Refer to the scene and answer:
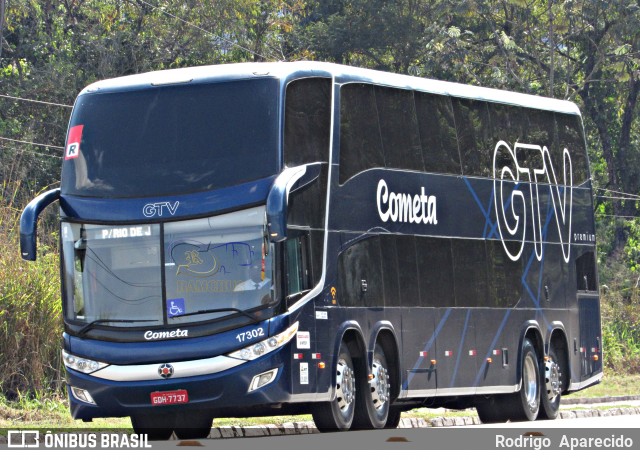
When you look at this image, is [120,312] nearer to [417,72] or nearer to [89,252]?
[89,252]

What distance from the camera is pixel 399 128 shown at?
1942 cm

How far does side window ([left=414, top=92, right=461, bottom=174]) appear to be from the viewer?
65.9 ft

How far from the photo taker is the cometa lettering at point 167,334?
15.9 m

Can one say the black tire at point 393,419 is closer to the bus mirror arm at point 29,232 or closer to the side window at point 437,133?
the side window at point 437,133

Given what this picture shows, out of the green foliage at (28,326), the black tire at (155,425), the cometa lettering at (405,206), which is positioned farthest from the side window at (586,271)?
the black tire at (155,425)

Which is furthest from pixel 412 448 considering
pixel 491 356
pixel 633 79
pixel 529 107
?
pixel 633 79

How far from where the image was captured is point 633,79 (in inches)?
1935

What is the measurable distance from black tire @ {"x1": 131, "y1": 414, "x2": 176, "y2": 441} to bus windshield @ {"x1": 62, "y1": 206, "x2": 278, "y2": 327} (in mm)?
1716

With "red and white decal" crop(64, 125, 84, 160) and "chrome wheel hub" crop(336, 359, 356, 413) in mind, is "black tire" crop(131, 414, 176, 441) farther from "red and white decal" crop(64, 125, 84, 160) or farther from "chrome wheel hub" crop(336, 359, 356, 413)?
"red and white decal" crop(64, 125, 84, 160)

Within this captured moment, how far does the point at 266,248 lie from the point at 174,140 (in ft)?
5.68

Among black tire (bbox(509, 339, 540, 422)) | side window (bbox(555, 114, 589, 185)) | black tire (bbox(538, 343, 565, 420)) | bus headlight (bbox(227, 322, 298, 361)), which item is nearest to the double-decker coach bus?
bus headlight (bbox(227, 322, 298, 361))

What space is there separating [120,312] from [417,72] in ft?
105

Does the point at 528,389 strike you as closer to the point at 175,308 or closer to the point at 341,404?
the point at 341,404
